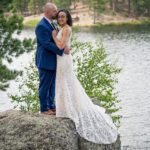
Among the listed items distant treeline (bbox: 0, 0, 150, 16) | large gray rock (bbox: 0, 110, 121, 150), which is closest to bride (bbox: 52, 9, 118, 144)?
large gray rock (bbox: 0, 110, 121, 150)

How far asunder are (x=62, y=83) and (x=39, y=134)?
1871 millimetres

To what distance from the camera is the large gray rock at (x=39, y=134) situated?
1133cm

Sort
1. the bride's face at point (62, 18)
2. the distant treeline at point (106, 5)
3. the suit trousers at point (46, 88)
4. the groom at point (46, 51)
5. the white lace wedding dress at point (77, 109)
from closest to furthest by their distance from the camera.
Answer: the bride's face at point (62, 18) → the groom at point (46, 51) → the white lace wedding dress at point (77, 109) → the suit trousers at point (46, 88) → the distant treeline at point (106, 5)

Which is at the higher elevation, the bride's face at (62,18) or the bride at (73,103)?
the bride's face at (62,18)

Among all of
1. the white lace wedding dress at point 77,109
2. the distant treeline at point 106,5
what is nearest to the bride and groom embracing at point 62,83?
the white lace wedding dress at point 77,109

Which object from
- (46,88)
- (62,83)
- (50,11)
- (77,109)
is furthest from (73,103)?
(50,11)

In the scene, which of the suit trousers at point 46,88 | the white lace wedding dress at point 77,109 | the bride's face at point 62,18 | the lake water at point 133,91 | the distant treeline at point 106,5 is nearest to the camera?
the bride's face at point 62,18

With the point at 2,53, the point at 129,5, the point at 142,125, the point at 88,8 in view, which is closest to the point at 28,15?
the point at 88,8

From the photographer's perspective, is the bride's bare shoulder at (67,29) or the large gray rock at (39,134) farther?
the bride's bare shoulder at (67,29)

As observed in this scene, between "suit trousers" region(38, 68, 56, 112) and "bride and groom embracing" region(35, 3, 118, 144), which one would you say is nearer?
"bride and groom embracing" region(35, 3, 118, 144)

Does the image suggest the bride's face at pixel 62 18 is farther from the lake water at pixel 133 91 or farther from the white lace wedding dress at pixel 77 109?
the lake water at pixel 133 91

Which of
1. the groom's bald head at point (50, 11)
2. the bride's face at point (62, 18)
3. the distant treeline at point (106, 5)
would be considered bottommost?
the distant treeline at point (106, 5)

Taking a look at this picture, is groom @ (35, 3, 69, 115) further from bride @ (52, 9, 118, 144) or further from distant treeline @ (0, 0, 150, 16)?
distant treeline @ (0, 0, 150, 16)

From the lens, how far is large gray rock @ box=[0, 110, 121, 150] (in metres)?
11.3
